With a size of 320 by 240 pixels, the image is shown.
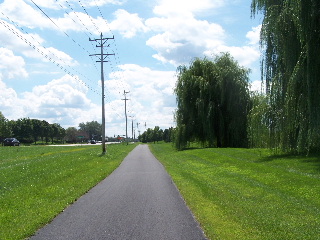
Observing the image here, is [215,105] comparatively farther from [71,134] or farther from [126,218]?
[71,134]

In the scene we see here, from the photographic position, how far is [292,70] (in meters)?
18.3

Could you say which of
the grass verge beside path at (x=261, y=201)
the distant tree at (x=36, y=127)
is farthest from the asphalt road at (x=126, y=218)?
the distant tree at (x=36, y=127)

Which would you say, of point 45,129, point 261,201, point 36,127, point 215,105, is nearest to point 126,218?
point 261,201

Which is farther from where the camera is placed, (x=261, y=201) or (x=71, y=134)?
(x=71, y=134)

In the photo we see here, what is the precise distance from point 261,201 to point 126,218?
4.08 meters

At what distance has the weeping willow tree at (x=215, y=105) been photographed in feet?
124

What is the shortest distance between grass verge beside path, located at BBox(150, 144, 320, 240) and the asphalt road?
1.49ft

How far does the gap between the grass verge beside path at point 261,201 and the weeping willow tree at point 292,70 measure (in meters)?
1.64

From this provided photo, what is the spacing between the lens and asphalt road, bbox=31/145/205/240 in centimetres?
714

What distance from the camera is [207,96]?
128ft

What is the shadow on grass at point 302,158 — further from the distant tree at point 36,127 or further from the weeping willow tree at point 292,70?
the distant tree at point 36,127

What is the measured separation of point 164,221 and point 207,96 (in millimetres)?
31563

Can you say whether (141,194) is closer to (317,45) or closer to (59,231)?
(59,231)

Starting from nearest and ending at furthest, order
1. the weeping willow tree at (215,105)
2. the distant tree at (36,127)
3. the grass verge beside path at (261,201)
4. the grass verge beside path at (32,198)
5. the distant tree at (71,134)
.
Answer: the grass verge beside path at (261,201)
the grass verge beside path at (32,198)
the weeping willow tree at (215,105)
the distant tree at (36,127)
the distant tree at (71,134)
